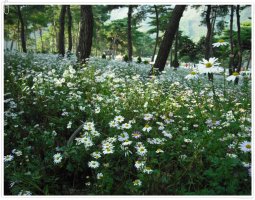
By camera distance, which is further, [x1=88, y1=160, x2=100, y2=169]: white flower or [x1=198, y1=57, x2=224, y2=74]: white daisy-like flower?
[x1=198, y1=57, x2=224, y2=74]: white daisy-like flower

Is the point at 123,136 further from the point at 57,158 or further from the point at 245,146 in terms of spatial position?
the point at 245,146

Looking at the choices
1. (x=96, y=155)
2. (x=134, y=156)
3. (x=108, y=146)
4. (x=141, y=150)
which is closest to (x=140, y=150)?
(x=141, y=150)

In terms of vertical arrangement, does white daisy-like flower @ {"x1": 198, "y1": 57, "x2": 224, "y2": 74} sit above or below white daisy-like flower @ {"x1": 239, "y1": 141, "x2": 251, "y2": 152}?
above

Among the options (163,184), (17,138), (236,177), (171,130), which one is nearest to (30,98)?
(17,138)

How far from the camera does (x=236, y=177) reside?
2361 mm

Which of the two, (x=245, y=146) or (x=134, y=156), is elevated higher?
(x=245, y=146)

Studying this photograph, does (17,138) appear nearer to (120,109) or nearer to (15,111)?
(15,111)

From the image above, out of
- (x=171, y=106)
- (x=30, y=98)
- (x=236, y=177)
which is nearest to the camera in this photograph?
(x=236, y=177)

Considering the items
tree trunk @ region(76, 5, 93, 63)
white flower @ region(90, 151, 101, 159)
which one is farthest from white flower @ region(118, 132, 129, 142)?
tree trunk @ region(76, 5, 93, 63)

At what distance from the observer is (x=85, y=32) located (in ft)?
27.4

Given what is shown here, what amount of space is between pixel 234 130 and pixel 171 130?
73 cm

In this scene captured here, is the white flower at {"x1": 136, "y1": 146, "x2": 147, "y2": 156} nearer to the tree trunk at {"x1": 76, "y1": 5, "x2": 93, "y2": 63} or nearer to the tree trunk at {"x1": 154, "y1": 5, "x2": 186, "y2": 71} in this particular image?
the tree trunk at {"x1": 154, "y1": 5, "x2": 186, "y2": 71}

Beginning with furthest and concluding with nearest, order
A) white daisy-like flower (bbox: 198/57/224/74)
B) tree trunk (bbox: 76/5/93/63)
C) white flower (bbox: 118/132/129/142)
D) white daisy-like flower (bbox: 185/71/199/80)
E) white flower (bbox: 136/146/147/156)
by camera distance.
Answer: tree trunk (bbox: 76/5/93/63)
white daisy-like flower (bbox: 185/71/199/80)
white daisy-like flower (bbox: 198/57/224/74)
white flower (bbox: 118/132/129/142)
white flower (bbox: 136/146/147/156)

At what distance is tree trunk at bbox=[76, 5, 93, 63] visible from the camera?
8078 millimetres
